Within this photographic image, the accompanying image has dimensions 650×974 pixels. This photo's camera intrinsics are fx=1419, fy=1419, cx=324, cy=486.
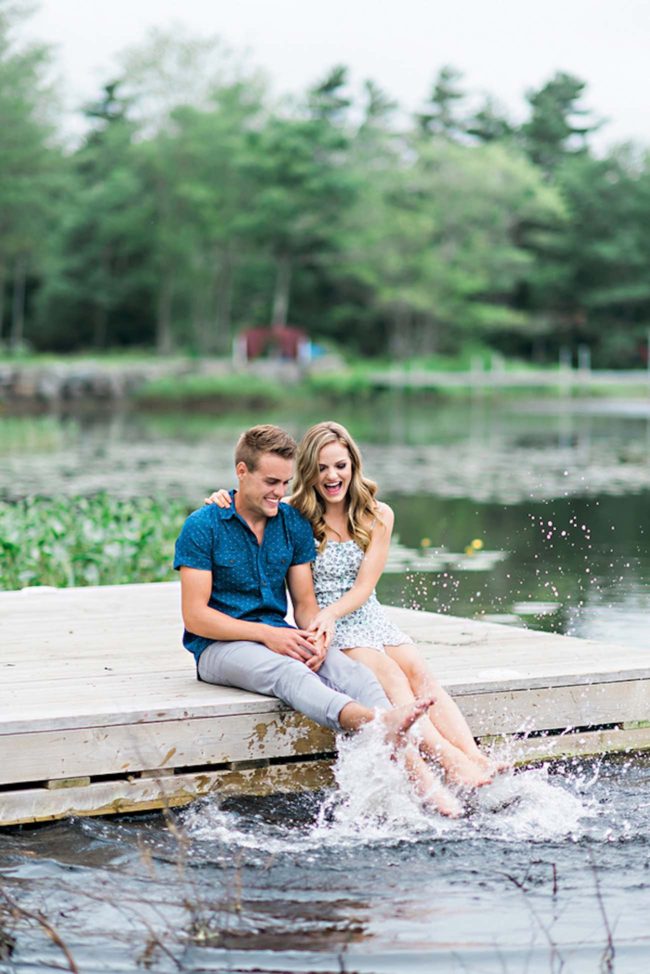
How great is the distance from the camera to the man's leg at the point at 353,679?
4848 millimetres

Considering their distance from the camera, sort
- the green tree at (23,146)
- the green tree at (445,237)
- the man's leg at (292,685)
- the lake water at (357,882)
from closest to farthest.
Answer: the lake water at (357,882) < the man's leg at (292,685) < the green tree at (23,146) < the green tree at (445,237)

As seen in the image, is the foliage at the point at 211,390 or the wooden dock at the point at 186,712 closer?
the wooden dock at the point at 186,712

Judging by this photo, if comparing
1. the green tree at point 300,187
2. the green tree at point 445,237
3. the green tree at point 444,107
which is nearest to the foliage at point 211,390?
the green tree at point 300,187

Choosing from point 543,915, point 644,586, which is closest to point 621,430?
point 644,586

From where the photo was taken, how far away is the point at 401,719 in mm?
4516

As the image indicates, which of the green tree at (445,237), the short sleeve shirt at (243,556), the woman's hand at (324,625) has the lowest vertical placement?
the woman's hand at (324,625)

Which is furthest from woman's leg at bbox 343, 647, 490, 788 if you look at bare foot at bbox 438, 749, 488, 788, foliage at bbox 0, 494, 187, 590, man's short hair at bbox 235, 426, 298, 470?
foliage at bbox 0, 494, 187, 590

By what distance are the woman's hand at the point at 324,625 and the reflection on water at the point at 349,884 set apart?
19.9 inches

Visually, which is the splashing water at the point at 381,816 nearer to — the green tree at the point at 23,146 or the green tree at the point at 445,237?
the green tree at the point at 23,146

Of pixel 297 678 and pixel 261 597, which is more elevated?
pixel 261 597

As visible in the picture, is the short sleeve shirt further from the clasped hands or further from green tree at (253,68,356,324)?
green tree at (253,68,356,324)

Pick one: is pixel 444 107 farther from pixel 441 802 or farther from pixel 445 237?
pixel 441 802

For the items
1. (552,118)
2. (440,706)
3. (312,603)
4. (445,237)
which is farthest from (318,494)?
(552,118)

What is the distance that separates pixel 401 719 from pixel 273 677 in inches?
21.8
